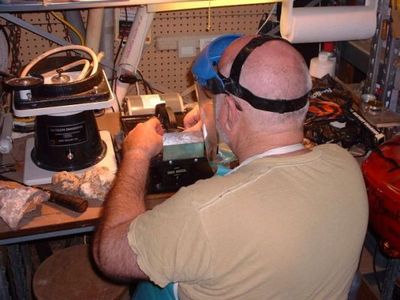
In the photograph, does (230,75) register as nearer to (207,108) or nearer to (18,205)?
(207,108)

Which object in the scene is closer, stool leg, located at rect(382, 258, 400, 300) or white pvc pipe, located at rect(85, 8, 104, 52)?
stool leg, located at rect(382, 258, 400, 300)

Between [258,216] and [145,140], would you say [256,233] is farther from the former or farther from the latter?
[145,140]

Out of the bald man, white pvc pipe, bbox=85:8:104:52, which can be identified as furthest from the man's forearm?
white pvc pipe, bbox=85:8:104:52

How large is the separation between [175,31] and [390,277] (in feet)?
→ 4.00

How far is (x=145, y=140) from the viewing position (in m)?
1.35

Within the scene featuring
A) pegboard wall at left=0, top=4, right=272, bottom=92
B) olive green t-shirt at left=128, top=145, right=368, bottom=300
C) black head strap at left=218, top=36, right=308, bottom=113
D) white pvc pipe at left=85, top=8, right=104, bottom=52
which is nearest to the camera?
olive green t-shirt at left=128, top=145, right=368, bottom=300

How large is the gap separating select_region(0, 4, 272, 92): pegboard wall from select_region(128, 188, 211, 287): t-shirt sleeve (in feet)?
4.07

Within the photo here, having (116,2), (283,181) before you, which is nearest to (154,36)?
(116,2)

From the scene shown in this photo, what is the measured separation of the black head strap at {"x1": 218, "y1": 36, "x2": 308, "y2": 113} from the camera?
3.15ft

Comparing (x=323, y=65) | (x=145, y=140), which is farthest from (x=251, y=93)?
(x=323, y=65)

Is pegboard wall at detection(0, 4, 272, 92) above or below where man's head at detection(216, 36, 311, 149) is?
below

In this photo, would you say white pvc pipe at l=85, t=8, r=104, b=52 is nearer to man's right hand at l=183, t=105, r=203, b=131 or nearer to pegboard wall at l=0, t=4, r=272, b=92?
pegboard wall at l=0, t=4, r=272, b=92

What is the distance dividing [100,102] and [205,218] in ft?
2.21

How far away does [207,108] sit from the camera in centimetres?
118
